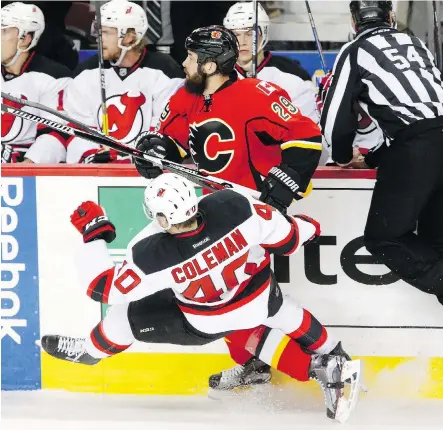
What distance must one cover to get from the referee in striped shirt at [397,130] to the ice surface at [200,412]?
43 centimetres

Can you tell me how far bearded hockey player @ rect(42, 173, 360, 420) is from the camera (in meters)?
3.36

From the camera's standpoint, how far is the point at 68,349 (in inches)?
147

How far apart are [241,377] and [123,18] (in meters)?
1.54

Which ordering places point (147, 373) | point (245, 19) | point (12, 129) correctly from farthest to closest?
point (12, 129) → point (245, 19) → point (147, 373)

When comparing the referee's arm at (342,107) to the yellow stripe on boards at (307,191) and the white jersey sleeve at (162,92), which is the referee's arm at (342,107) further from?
the white jersey sleeve at (162,92)

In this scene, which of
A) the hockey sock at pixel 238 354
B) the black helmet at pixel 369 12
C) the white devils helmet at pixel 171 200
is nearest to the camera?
the white devils helmet at pixel 171 200

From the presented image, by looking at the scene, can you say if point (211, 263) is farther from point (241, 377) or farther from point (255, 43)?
point (255, 43)

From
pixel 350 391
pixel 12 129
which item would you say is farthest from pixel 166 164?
pixel 12 129

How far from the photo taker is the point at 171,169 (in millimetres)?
3658

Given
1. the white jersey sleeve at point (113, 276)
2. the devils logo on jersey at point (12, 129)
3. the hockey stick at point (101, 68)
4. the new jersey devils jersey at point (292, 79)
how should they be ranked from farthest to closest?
the devils logo on jersey at point (12, 129)
the new jersey devils jersey at point (292, 79)
the hockey stick at point (101, 68)
the white jersey sleeve at point (113, 276)

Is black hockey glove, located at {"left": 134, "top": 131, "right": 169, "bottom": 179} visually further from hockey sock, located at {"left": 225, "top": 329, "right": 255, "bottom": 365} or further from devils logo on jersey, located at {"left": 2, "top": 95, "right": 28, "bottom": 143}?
devils logo on jersey, located at {"left": 2, "top": 95, "right": 28, "bottom": 143}

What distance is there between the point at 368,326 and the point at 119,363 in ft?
2.81

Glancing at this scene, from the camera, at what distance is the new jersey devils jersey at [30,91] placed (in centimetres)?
460

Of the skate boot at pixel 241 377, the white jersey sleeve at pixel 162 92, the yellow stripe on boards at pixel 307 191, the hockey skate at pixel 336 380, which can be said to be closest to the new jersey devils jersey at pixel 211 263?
the yellow stripe on boards at pixel 307 191
